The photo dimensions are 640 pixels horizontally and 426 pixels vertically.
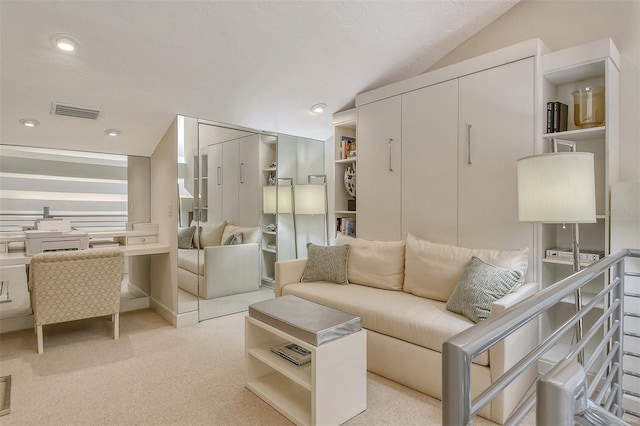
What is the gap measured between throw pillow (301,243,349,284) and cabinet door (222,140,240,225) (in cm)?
109

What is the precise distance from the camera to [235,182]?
3.79 metres

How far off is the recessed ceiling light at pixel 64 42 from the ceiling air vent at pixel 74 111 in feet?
2.32

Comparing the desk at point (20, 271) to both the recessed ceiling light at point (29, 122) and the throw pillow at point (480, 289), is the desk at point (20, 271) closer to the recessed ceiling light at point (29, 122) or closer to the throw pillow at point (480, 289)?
the recessed ceiling light at point (29, 122)

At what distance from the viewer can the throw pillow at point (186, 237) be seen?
340 centimetres

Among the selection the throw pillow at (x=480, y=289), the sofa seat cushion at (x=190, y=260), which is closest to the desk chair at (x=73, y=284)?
the sofa seat cushion at (x=190, y=260)

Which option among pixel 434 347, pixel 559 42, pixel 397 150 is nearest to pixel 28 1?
pixel 397 150

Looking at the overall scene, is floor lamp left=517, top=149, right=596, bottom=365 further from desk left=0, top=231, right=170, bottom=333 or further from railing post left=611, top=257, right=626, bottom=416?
desk left=0, top=231, right=170, bottom=333

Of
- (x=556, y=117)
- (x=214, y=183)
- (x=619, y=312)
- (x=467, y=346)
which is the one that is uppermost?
(x=556, y=117)

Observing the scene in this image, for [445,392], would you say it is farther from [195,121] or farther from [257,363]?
[195,121]

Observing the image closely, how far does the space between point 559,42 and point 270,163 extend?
9.56 ft

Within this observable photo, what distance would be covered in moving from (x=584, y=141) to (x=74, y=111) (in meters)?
4.09

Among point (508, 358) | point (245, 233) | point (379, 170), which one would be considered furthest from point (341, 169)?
point (508, 358)

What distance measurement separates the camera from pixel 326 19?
8.27ft

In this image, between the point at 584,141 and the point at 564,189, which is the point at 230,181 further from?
the point at 584,141
